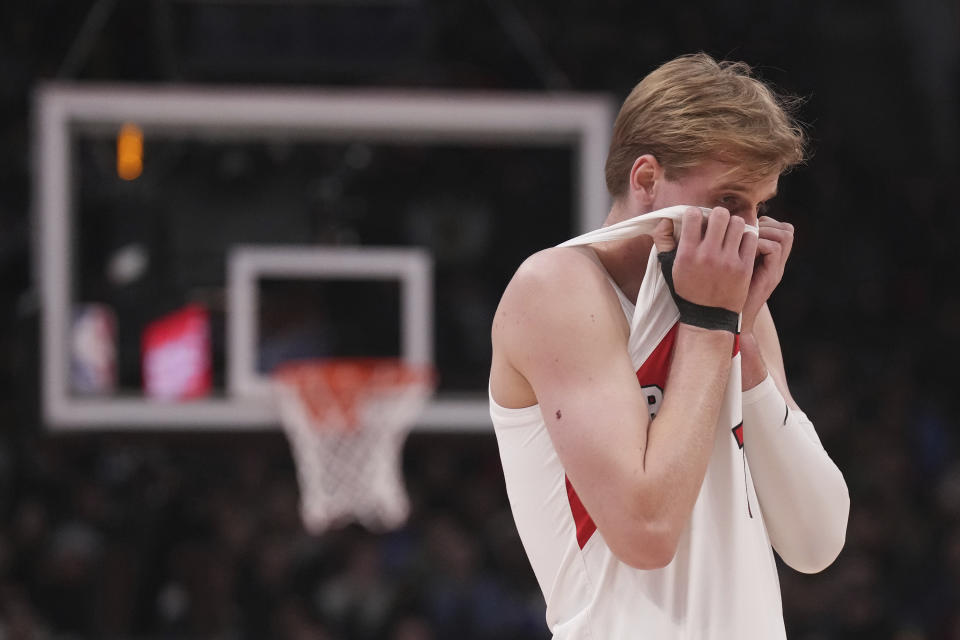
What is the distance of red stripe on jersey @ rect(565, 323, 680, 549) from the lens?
172 centimetres

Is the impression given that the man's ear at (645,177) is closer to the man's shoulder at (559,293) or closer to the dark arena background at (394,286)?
the man's shoulder at (559,293)

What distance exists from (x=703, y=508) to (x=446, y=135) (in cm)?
380

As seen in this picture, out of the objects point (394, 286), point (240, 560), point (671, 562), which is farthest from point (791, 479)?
point (240, 560)

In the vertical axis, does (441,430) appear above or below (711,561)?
below

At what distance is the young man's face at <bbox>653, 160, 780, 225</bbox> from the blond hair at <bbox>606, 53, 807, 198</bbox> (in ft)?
0.04

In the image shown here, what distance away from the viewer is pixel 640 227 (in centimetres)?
171

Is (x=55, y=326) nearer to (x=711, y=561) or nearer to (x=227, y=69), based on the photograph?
(x=227, y=69)

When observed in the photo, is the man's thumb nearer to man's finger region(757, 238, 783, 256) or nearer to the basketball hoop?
man's finger region(757, 238, 783, 256)

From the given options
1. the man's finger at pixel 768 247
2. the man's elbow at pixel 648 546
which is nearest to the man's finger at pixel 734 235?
the man's finger at pixel 768 247

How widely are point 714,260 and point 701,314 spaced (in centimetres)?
8

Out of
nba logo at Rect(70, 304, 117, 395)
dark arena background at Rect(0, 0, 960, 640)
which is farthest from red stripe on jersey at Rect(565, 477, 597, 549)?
nba logo at Rect(70, 304, 117, 395)

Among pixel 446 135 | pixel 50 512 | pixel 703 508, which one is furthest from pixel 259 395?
pixel 703 508

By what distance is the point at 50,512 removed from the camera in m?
Answer: 7.45

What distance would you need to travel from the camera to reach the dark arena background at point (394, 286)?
530cm
